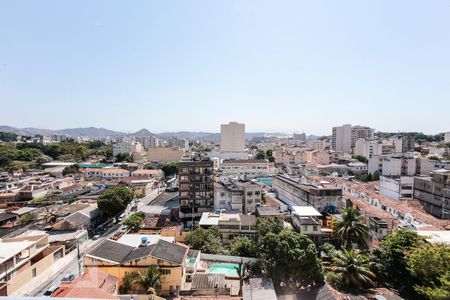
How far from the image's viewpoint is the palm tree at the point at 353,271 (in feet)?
44.5

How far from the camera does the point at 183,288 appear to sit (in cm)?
1420

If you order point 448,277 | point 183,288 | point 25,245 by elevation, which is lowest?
point 183,288

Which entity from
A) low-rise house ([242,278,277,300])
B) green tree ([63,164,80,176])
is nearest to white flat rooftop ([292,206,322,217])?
low-rise house ([242,278,277,300])

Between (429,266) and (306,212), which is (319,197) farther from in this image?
(429,266)

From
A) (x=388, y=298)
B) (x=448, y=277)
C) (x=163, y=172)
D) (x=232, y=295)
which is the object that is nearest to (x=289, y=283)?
(x=232, y=295)

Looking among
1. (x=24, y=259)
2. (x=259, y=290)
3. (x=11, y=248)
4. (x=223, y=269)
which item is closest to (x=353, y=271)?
(x=259, y=290)

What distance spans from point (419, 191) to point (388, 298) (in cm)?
2367

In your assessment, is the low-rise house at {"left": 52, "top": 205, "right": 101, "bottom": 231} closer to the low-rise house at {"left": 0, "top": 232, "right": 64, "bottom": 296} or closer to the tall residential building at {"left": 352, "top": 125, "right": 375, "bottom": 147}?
the low-rise house at {"left": 0, "top": 232, "right": 64, "bottom": 296}

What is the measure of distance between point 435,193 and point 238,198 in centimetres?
1997

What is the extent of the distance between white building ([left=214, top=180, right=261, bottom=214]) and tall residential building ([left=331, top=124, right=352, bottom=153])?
246ft

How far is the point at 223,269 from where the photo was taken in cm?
1647

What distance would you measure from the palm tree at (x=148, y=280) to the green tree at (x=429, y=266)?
10.8 m

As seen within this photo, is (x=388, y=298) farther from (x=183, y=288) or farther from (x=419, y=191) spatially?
(x=419, y=191)

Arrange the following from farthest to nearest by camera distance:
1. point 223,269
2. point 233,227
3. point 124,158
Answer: point 124,158 → point 233,227 → point 223,269
